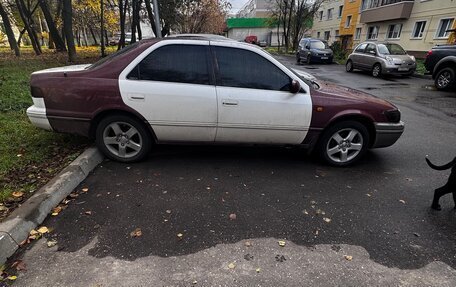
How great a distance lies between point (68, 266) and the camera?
2.31 metres

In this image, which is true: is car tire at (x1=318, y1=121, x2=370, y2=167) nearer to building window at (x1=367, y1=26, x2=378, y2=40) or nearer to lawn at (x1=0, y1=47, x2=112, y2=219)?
lawn at (x1=0, y1=47, x2=112, y2=219)

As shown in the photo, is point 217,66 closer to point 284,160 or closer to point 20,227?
point 284,160

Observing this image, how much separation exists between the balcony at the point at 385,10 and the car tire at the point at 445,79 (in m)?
15.4

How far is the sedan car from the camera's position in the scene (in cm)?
372

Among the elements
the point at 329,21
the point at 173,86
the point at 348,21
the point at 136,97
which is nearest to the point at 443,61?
the point at 173,86

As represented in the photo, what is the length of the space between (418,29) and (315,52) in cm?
879

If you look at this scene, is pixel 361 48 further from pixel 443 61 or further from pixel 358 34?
pixel 358 34

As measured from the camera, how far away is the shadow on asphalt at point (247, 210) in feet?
8.58

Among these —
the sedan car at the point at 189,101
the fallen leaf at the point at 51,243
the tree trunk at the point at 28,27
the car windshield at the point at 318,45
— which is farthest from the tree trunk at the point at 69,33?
the car windshield at the point at 318,45

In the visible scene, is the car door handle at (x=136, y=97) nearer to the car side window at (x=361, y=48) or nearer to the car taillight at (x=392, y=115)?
the car taillight at (x=392, y=115)

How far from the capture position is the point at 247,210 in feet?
10.2

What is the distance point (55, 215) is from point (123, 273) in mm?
1173

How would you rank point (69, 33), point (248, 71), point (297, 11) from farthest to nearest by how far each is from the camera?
point (297, 11)
point (69, 33)
point (248, 71)

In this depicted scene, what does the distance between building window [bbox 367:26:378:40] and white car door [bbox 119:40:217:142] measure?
99.4 feet
